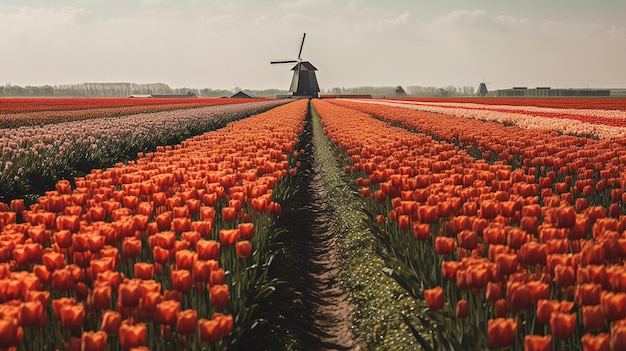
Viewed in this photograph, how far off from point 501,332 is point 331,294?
396 cm

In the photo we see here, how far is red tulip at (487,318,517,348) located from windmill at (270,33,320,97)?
290 feet

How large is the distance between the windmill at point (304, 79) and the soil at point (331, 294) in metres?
81.2

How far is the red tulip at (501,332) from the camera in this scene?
2754 millimetres

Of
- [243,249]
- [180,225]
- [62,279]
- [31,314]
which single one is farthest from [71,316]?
[180,225]

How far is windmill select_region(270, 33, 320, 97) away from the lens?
3536 inches

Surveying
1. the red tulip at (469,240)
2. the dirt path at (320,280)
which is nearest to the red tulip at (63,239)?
the dirt path at (320,280)

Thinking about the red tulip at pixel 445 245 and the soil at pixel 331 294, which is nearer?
the red tulip at pixel 445 245

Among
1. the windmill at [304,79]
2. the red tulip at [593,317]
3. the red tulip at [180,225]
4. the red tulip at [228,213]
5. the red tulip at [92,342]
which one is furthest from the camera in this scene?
the windmill at [304,79]

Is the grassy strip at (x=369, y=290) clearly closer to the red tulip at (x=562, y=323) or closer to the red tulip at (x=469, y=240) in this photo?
the red tulip at (x=469, y=240)

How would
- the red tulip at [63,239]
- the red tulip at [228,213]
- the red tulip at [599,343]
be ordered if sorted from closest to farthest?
the red tulip at [599,343], the red tulip at [63,239], the red tulip at [228,213]

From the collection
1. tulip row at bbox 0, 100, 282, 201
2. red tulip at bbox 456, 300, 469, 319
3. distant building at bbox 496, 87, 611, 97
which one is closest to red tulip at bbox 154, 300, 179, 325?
red tulip at bbox 456, 300, 469, 319

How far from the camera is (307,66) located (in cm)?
9075

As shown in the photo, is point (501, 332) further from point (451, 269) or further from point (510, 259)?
point (451, 269)

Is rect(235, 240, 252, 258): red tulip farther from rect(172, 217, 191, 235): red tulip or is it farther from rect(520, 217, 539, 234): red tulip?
rect(520, 217, 539, 234): red tulip
